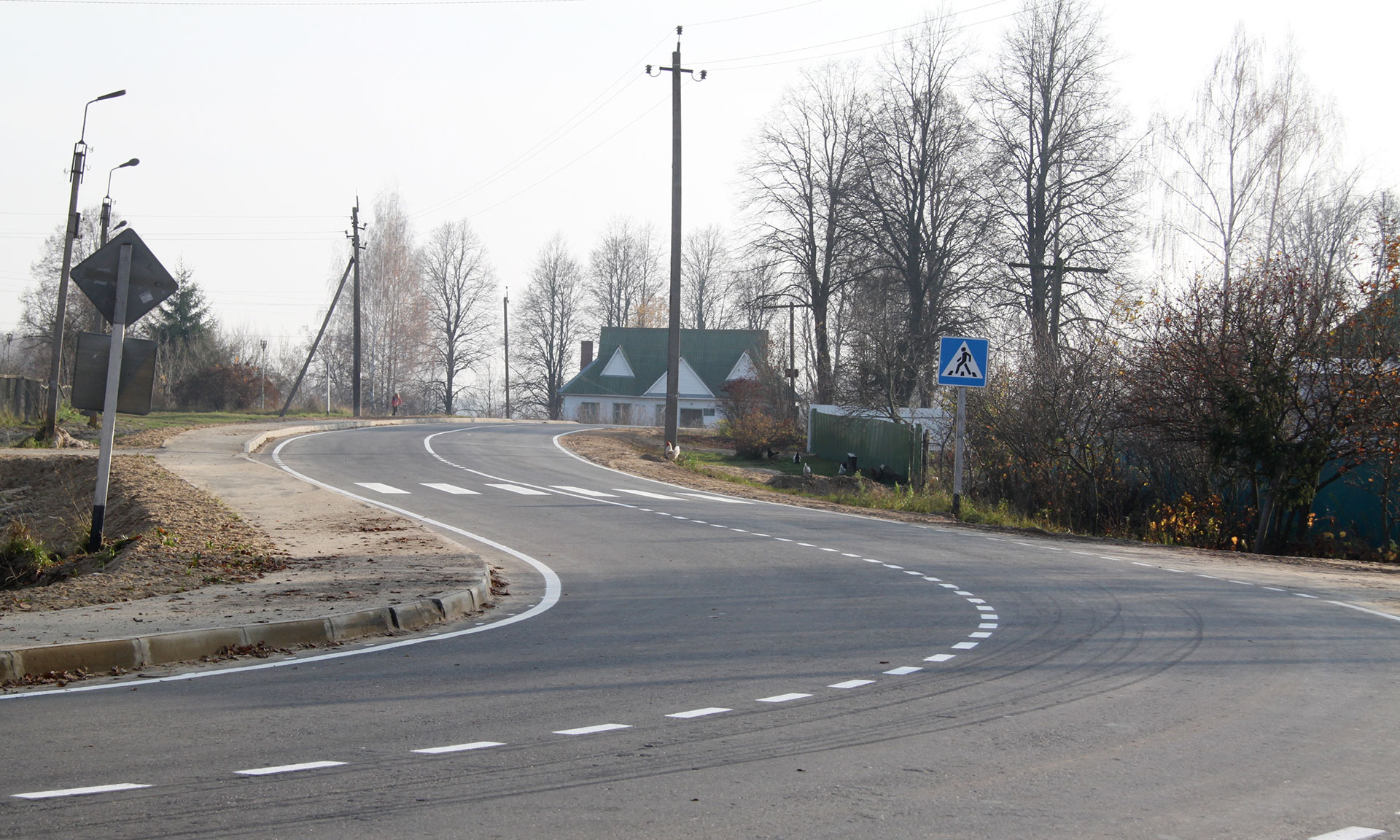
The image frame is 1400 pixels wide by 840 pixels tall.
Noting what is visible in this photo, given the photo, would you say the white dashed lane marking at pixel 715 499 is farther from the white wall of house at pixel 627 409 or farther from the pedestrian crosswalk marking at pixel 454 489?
the white wall of house at pixel 627 409

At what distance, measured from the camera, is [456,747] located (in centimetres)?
531

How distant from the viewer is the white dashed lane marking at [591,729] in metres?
5.60

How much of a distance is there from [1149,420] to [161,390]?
5045cm

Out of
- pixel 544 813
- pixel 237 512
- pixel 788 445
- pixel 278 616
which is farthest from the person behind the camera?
pixel 788 445

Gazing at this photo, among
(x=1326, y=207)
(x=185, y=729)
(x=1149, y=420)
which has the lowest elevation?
(x=185, y=729)

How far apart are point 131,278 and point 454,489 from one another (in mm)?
10849

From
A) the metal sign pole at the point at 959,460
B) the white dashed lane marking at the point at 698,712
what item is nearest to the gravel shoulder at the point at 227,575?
the white dashed lane marking at the point at 698,712

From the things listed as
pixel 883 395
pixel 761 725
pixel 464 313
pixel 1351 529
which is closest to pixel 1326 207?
pixel 883 395

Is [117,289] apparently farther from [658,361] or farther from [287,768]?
[658,361]

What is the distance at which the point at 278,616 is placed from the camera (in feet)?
27.6

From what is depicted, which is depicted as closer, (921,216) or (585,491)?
(585,491)

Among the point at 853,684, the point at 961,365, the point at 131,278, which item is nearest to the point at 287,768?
the point at 853,684

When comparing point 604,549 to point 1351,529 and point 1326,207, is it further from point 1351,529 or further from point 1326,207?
point 1326,207

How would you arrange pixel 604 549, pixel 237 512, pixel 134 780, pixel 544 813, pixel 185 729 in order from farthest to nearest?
pixel 237 512 → pixel 604 549 → pixel 185 729 → pixel 134 780 → pixel 544 813
